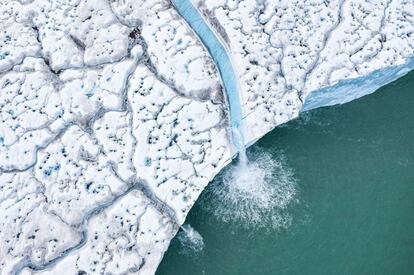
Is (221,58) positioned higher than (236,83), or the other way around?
(221,58)

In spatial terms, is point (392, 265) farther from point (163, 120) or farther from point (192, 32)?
point (192, 32)

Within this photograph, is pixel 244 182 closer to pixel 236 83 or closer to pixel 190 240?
pixel 190 240

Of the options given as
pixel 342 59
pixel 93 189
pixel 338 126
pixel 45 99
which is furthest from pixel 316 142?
pixel 45 99

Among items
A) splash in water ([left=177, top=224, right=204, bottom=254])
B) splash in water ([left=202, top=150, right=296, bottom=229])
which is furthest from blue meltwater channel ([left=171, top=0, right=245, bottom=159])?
splash in water ([left=177, top=224, right=204, bottom=254])

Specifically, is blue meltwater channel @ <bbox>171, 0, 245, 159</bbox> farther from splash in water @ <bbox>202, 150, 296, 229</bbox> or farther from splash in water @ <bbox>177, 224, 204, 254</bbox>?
splash in water @ <bbox>177, 224, 204, 254</bbox>

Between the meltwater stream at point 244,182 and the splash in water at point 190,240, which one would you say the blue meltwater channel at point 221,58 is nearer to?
the meltwater stream at point 244,182

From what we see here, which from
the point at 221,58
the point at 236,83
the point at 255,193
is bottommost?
the point at 255,193

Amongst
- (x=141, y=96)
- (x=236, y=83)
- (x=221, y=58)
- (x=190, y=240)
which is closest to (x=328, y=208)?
(x=190, y=240)
